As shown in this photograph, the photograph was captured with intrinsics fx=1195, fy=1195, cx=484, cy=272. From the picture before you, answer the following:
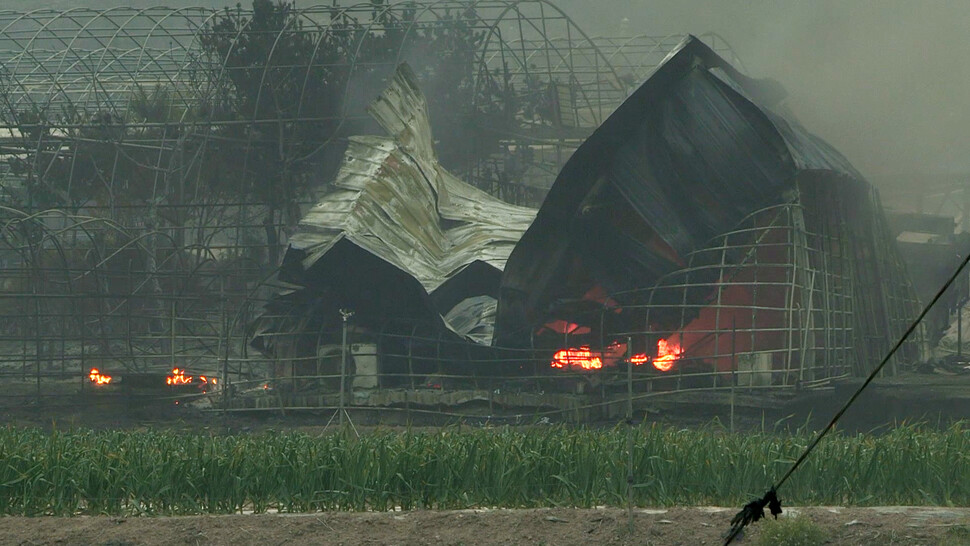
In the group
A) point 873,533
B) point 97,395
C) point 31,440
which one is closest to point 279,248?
point 97,395

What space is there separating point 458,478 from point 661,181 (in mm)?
12404

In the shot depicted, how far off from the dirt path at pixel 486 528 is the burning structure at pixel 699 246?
10.4 meters

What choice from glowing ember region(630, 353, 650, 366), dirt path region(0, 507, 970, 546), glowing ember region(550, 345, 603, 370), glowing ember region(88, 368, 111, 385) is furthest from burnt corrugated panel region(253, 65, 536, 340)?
dirt path region(0, 507, 970, 546)

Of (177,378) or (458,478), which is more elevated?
(177,378)

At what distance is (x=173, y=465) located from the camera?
34.0 ft

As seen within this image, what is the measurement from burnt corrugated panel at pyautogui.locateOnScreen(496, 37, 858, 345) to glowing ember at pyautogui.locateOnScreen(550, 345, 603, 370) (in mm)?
1124

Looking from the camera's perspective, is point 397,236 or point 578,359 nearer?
point 578,359

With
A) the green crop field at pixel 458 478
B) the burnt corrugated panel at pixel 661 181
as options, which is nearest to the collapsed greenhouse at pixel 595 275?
the burnt corrugated panel at pixel 661 181

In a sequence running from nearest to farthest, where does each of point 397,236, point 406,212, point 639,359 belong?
point 639,359
point 397,236
point 406,212

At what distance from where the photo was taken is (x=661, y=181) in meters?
21.8

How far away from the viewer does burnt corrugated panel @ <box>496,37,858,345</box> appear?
20.7 meters

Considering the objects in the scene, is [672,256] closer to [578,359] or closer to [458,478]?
[578,359]

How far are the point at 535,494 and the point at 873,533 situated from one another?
2.88 metres

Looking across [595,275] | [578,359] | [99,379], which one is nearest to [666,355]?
[578,359]
